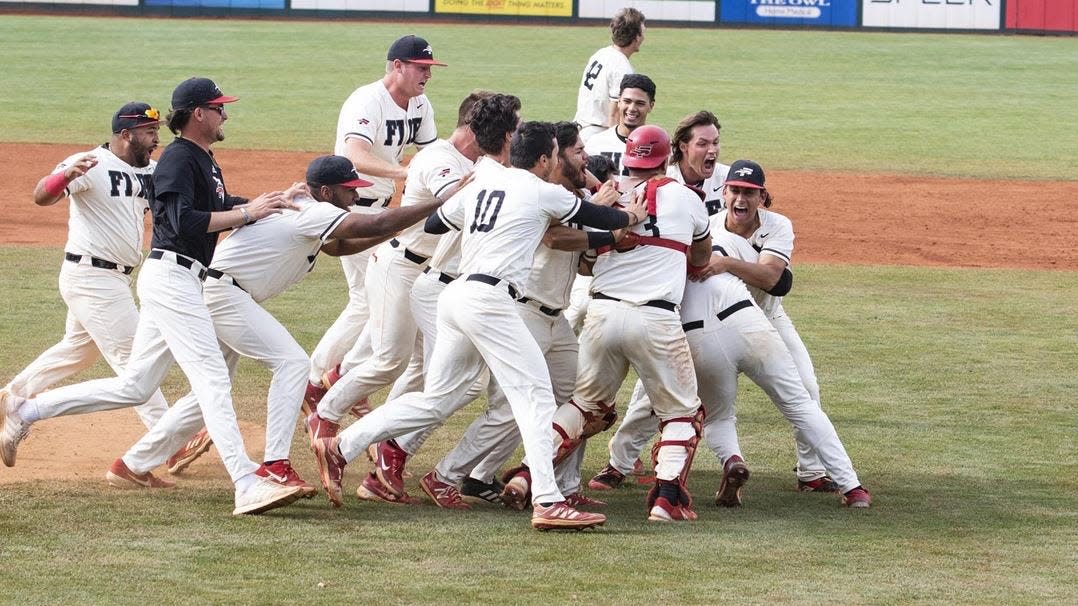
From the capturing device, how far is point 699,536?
603 centimetres

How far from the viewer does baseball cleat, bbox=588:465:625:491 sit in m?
7.10

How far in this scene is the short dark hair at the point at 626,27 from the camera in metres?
10.2

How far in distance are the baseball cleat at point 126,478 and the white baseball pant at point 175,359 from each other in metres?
0.31

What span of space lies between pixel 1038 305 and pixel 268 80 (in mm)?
16562

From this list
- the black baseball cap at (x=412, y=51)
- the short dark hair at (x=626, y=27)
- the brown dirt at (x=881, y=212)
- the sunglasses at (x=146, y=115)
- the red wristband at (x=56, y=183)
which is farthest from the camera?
the brown dirt at (x=881, y=212)

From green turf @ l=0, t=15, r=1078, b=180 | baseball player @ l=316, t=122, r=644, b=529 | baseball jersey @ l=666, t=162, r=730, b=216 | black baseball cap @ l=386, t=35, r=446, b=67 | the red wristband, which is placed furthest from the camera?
green turf @ l=0, t=15, r=1078, b=180

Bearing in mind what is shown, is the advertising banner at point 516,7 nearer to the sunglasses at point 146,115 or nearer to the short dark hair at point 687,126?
the sunglasses at point 146,115

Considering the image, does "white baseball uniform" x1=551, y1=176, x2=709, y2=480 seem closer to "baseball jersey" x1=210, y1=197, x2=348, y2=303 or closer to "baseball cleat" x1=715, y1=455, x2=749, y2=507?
"baseball cleat" x1=715, y1=455, x2=749, y2=507

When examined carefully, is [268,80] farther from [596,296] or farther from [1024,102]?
[596,296]

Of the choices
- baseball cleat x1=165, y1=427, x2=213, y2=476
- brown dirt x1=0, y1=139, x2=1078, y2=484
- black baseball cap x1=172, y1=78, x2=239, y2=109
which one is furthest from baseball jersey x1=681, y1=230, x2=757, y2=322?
brown dirt x1=0, y1=139, x2=1078, y2=484

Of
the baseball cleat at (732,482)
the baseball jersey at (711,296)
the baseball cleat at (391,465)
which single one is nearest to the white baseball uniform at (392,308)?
the baseball cleat at (391,465)

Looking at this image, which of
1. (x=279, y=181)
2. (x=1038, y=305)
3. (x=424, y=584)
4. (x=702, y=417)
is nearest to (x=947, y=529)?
(x=702, y=417)

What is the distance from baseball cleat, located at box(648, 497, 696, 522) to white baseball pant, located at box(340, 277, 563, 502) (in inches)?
20.4

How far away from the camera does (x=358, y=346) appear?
7742 millimetres
